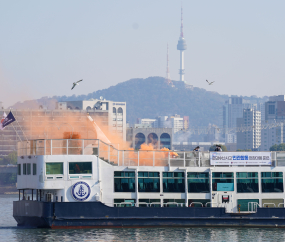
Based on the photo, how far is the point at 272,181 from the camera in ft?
139

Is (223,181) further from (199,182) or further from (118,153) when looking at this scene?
(118,153)

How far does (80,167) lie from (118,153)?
3167 mm

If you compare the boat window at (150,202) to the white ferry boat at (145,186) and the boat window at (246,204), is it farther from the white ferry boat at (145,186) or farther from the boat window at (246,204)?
the boat window at (246,204)

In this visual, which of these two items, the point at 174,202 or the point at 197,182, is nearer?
the point at 174,202

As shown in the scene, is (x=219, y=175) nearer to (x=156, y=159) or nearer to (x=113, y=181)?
(x=156, y=159)

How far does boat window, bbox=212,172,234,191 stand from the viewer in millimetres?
41812

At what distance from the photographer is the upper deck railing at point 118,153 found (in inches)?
1602

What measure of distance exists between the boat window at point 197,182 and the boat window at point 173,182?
1.78 feet

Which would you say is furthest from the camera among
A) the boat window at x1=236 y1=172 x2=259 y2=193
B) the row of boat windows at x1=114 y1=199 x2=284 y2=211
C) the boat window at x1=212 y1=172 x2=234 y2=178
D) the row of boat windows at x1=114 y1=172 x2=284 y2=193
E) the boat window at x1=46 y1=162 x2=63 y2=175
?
the boat window at x1=236 y1=172 x2=259 y2=193

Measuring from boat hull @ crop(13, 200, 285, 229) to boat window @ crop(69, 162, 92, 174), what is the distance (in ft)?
7.69

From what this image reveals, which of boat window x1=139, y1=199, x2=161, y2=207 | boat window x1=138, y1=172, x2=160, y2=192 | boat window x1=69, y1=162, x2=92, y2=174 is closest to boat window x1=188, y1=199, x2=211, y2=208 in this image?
boat window x1=139, y1=199, x2=161, y2=207

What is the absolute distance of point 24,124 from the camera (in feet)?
571

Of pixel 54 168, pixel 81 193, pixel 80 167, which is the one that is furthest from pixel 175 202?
pixel 54 168

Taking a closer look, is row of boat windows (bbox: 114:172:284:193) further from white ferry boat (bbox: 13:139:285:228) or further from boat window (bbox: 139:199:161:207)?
boat window (bbox: 139:199:161:207)
